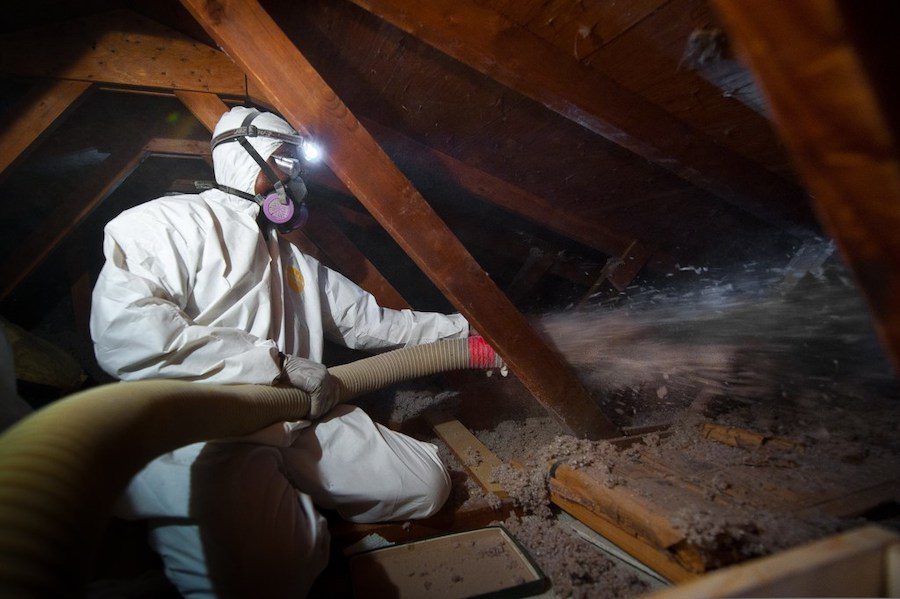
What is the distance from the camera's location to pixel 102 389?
0.80 meters

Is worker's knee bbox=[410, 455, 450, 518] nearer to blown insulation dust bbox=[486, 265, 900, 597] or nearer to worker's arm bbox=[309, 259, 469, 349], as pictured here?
blown insulation dust bbox=[486, 265, 900, 597]

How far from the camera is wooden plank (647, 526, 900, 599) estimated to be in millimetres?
506

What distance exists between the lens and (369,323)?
2.41 metres

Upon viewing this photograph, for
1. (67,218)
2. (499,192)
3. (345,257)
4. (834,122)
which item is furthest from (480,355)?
(67,218)

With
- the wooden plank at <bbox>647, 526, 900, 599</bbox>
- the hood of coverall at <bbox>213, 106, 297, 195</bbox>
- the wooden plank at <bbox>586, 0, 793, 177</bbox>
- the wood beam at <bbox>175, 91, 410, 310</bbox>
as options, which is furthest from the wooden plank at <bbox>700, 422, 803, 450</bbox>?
the hood of coverall at <bbox>213, 106, 297, 195</bbox>

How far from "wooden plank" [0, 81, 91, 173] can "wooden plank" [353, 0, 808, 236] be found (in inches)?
74.1

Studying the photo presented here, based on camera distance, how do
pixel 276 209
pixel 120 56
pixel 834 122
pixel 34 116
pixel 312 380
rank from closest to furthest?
pixel 834 122 → pixel 312 380 → pixel 276 209 → pixel 34 116 → pixel 120 56

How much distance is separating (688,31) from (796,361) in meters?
2.03

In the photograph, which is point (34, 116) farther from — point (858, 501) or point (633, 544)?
point (858, 501)

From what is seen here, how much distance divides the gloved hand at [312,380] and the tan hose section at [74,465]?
53 cm

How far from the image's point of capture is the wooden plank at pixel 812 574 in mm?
506

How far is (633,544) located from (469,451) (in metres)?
→ 0.91

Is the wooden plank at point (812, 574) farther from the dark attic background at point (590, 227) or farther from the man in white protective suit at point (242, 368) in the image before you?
the man in white protective suit at point (242, 368)

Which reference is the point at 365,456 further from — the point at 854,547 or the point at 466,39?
the point at 466,39
